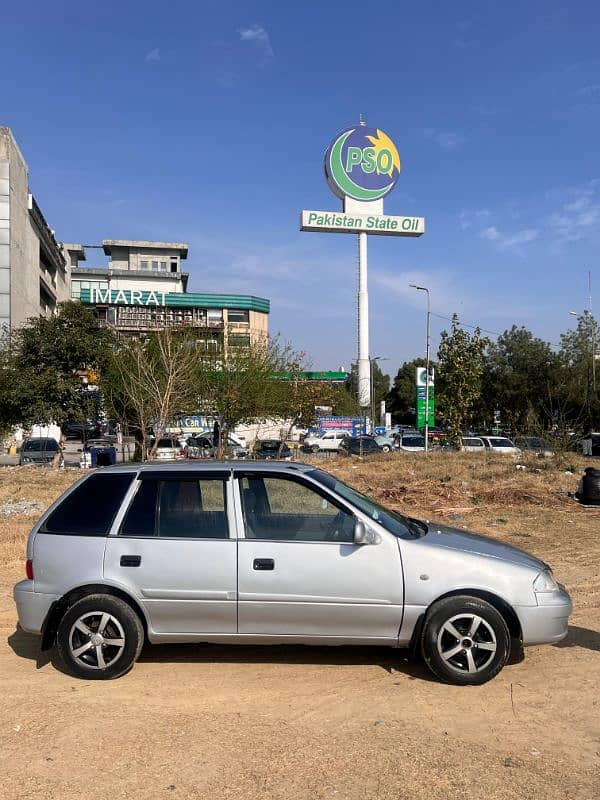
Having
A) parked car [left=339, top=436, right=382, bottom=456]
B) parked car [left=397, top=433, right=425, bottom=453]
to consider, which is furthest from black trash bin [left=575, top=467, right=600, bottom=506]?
parked car [left=397, top=433, right=425, bottom=453]

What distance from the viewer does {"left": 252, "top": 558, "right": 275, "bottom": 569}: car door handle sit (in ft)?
15.9

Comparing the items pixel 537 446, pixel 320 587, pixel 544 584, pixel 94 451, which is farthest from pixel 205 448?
pixel 544 584

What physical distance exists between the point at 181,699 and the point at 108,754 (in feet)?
2.61

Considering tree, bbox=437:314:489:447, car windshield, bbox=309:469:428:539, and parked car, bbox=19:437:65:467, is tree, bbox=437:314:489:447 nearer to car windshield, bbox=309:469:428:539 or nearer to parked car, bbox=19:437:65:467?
parked car, bbox=19:437:65:467

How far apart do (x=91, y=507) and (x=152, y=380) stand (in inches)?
571

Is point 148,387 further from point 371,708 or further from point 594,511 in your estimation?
point 371,708

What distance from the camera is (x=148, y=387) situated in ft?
66.2

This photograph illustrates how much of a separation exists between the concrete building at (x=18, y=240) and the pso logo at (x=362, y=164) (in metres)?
23.9

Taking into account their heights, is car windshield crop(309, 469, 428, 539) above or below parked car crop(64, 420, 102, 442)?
above

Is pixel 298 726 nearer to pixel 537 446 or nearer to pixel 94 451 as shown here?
pixel 537 446

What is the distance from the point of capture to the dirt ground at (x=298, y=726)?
3480mm

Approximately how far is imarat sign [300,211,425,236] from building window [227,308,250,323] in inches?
1215

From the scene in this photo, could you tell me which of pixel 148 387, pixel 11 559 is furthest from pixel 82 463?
pixel 11 559

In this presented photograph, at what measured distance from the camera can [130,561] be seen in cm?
493
